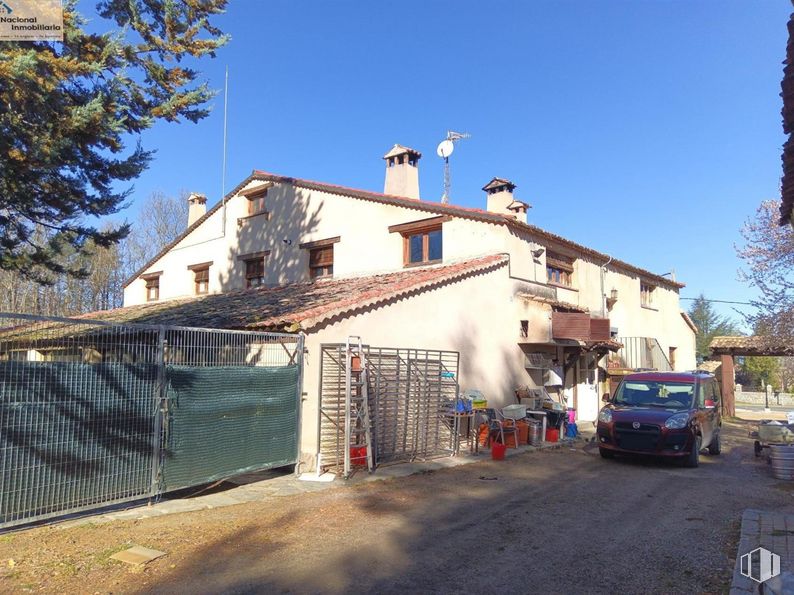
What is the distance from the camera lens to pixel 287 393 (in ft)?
30.9

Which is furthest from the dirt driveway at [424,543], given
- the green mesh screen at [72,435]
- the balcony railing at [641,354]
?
the balcony railing at [641,354]

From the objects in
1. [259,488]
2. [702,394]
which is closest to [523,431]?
[702,394]

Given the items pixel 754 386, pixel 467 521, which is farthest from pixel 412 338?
pixel 754 386

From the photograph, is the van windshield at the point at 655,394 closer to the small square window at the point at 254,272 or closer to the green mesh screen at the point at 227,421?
the green mesh screen at the point at 227,421

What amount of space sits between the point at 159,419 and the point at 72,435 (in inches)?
44.2

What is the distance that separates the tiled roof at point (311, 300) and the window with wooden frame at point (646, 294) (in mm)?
12994

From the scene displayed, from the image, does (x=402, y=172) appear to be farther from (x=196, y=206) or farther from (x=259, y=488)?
(x=259, y=488)

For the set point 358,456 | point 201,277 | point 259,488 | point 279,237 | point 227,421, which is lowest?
point 259,488

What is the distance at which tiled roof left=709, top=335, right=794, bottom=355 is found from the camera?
1683cm

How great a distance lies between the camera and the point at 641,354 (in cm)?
2311

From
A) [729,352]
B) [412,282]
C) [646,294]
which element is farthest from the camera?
[646,294]

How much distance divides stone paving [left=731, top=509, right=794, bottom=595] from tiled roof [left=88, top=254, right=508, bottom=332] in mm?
6955

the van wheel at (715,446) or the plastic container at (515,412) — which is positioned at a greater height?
the plastic container at (515,412)

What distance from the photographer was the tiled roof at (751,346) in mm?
16831
